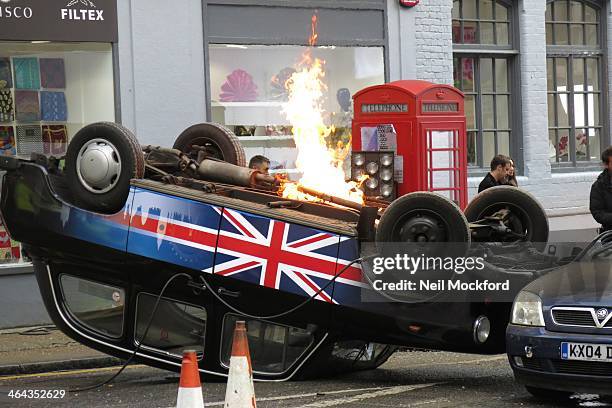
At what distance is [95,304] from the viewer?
10.1 m

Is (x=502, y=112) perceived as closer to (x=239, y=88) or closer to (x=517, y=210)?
(x=239, y=88)

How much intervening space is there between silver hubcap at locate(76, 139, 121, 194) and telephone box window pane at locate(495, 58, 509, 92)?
35.3 feet

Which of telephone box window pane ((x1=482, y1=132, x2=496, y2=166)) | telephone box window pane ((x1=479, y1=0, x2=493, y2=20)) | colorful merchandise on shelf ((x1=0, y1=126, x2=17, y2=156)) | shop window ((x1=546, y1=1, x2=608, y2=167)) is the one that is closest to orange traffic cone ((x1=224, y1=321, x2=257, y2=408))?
colorful merchandise on shelf ((x1=0, y1=126, x2=17, y2=156))

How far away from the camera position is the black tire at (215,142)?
35.2 ft

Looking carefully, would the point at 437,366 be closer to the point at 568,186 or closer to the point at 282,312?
the point at 282,312

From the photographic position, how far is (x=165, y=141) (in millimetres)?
15406

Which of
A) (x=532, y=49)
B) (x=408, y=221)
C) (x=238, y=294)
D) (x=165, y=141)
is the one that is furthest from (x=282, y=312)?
(x=532, y=49)

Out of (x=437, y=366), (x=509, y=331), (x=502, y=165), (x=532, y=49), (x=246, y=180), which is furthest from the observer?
(x=532, y=49)

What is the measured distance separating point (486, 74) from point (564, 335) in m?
11.5

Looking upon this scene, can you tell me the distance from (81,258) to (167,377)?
1.47 metres

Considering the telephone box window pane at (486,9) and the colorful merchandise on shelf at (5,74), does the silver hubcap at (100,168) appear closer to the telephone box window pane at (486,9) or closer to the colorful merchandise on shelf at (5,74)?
the colorful merchandise on shelf at (5,74)

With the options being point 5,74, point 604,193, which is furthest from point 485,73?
point 5,74

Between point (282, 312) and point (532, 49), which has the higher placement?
point (532, 49)

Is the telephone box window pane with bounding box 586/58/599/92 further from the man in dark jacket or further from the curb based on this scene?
the curb
